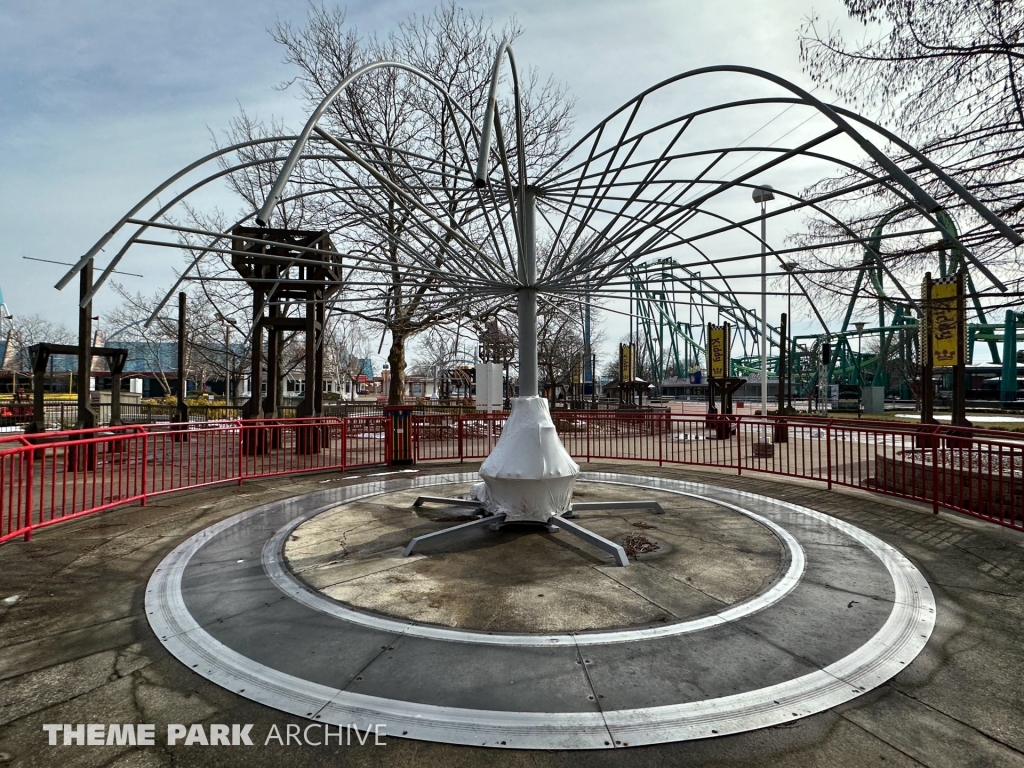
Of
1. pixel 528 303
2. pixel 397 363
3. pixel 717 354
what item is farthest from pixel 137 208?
pixel 717 354

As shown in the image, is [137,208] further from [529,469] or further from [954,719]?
[954,719]

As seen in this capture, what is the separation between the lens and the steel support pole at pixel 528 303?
20.0 ft

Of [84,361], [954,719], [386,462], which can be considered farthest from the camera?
[84,361]

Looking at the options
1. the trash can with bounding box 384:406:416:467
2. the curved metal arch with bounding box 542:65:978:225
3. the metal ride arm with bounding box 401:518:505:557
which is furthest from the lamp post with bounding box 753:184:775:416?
the trash can with bounding box 384:406:416:467

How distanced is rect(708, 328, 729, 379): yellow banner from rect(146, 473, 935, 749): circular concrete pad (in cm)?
1758

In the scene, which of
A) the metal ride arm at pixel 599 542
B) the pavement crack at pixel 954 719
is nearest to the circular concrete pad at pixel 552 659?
the pavement crack at pixel 954 719

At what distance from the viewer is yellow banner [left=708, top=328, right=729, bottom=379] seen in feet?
70.7

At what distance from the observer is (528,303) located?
20.8 feet

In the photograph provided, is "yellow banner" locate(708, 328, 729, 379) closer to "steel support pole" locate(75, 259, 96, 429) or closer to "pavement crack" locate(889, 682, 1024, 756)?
"pavement crack" locate(889, 682, 1024, 756)

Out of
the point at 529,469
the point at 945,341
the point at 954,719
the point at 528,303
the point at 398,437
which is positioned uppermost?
the point at 945,341

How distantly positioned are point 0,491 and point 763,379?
2201 centimetres

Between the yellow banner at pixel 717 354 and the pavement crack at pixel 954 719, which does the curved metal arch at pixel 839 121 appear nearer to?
the pavement crack at pixel 954 719

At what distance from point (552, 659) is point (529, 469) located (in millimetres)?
2776

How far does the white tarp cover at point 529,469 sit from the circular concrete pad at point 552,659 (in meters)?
2.38
